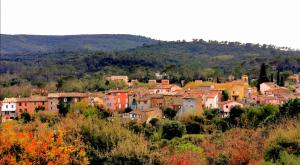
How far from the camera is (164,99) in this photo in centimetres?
3994

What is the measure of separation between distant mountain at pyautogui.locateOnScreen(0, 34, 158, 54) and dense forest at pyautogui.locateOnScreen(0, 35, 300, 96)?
68.5 feet

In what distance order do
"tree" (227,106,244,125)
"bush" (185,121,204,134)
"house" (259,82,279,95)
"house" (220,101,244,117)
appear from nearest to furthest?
"bush" (185,121,204,134)
"tree" (227,106,244,125)
"house" (220,101,244,117)
"house" (259,82,279,95)

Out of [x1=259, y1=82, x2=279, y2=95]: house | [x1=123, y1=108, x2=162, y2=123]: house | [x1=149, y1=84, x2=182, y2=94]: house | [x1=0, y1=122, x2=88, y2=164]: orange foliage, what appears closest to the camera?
[x1=0, y1=122, x2=88, y2=164]: orange foliage

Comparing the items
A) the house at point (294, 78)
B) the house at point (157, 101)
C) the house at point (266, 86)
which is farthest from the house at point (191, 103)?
the house at point (294, 78)

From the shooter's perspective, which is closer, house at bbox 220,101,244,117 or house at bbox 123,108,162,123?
house at bbox 123,108,162,123

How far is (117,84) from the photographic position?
5125 centimetres

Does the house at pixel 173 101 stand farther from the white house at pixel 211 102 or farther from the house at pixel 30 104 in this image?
the house at pixel 30 104

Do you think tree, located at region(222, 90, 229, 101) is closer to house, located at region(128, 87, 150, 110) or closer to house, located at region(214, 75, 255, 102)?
house, located at region(214, 75, 255, 102)

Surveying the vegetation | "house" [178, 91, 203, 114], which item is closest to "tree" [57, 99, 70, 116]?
"house" [178, 91, 203, 114]

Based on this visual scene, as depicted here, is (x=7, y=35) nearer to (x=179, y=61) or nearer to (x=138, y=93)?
(x=179, y=61)

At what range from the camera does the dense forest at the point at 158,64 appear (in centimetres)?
5781

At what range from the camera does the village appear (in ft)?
122

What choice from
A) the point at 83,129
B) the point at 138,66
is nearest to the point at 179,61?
the point at 138,66

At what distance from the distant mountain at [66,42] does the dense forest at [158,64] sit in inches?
822
